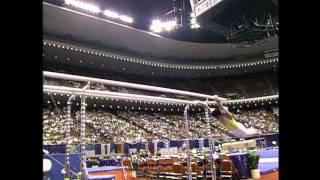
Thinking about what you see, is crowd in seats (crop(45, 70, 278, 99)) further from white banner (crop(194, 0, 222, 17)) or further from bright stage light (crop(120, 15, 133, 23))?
white banner (crop(194, 0, 222, 17))

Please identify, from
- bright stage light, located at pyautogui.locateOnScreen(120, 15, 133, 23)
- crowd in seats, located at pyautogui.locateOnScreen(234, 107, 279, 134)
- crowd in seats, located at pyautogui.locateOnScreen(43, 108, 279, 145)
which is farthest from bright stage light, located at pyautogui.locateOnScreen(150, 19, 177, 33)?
crowd in seats, located at pyautogui.locateOnScreen(234, 107, 279, 134)

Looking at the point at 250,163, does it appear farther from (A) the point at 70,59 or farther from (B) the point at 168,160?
(A) the point at 70,59

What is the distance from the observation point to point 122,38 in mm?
27578

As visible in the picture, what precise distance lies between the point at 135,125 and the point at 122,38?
7015mm

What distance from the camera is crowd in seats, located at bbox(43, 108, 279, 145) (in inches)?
819

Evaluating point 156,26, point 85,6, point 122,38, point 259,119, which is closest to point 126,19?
point 122,38

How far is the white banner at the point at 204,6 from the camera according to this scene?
12.1ft

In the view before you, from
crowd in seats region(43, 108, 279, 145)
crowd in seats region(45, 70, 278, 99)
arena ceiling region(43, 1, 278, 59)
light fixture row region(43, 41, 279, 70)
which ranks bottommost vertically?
crowd in seats region(43, 108, 279, 145)

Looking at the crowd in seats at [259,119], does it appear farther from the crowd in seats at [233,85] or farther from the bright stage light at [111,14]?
the bright stage light at [111,14]

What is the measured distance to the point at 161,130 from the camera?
27.5m

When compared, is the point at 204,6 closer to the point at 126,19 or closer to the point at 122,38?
the point at 126,19

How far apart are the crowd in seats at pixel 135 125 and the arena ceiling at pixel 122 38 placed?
221 inches

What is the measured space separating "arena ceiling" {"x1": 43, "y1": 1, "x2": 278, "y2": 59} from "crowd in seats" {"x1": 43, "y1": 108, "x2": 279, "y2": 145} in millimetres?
5605
